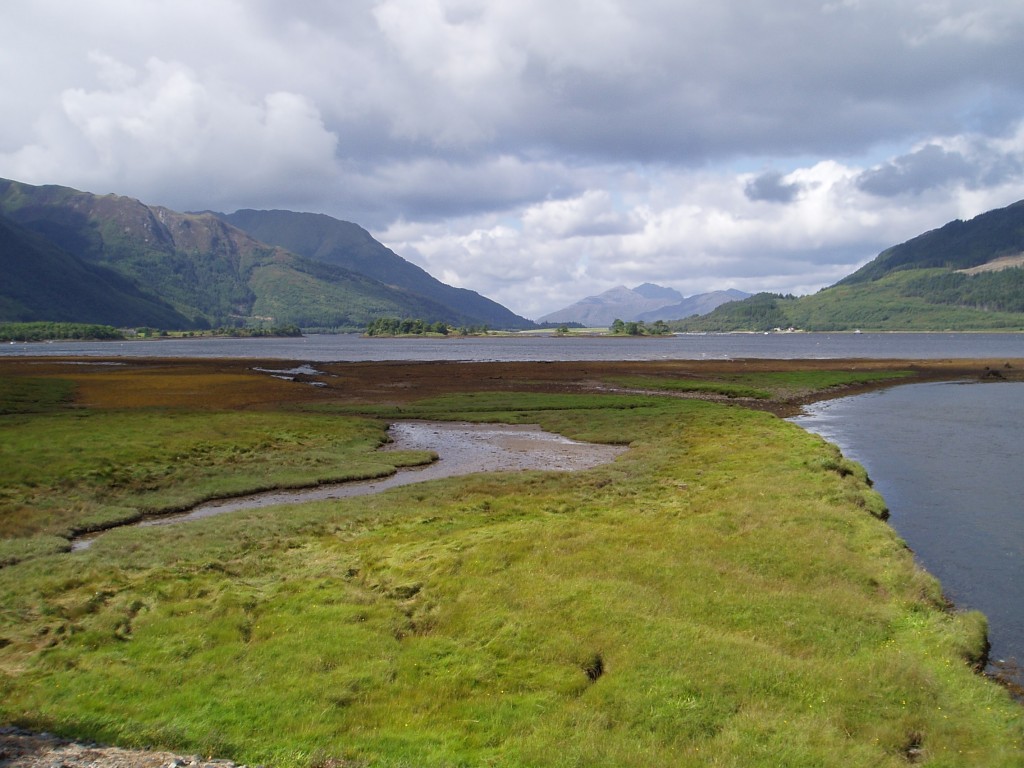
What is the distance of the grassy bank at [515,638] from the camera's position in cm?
1241

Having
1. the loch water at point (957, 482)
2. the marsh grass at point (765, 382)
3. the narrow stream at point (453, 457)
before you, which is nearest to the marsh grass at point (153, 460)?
the narrow stream at point (453, 457)

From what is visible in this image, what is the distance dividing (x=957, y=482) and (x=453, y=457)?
3004cm

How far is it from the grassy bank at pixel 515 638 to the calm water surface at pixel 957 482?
6.27ft

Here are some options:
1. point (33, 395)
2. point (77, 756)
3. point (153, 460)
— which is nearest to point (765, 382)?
point (153, 460)

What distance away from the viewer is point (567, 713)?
13164 mm

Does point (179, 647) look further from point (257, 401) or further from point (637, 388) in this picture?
point (637, 388)

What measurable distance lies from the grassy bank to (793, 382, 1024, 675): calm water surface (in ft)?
6.27

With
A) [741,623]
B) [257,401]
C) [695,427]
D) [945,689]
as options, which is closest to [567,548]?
[741,623]

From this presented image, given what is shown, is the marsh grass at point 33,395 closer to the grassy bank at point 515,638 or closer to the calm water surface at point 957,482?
the grassy bank at point 515,638

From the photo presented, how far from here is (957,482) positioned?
1468 inches

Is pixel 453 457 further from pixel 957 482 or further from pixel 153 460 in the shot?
pixel 957 482

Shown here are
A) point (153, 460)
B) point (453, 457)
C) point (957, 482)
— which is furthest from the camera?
point (453, 457)

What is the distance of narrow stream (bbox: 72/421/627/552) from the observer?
3381cm

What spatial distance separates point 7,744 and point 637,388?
84911mm
